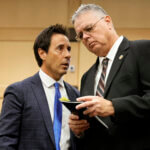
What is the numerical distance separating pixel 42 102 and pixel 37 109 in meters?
0.06

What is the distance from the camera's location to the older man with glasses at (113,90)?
1.19m

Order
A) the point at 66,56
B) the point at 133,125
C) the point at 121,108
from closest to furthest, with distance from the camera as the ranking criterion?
the point at 121,108, the point at 133,125, the point at 66,56

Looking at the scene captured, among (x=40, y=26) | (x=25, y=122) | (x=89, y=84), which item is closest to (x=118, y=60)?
(x=89, y=84)

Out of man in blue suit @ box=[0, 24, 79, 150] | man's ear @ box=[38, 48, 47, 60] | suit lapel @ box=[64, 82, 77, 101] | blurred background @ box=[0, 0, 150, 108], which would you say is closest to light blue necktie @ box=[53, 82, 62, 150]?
man in blue suit @ box=[0, 24, 79, 150]

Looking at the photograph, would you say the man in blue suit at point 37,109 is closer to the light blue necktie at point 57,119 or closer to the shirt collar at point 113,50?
the light blue necktie at point 57,119

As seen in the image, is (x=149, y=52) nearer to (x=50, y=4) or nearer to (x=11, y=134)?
(x=11, y=134)

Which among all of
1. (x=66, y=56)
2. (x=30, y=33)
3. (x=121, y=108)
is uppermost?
(x=30, y=33)

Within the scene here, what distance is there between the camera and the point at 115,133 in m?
1.29

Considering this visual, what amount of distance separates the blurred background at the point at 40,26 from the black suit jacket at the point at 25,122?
2128 millimetres

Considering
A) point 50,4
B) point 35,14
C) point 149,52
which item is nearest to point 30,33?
point 35,14

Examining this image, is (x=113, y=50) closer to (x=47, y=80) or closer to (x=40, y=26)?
(x=47, y=80)

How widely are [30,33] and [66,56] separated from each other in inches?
87.0

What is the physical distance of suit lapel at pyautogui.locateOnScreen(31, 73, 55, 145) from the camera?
5.35ft

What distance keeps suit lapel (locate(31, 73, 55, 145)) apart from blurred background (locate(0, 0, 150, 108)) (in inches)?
79.4
